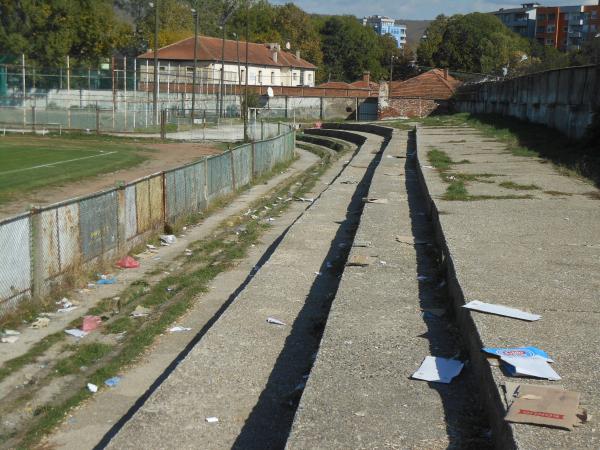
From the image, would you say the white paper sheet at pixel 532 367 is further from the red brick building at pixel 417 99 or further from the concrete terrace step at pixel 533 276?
the red brick building at pixel 417 99

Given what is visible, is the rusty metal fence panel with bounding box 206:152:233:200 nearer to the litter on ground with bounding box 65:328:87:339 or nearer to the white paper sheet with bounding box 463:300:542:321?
the litter on ground with bounding box 65:328:87:339

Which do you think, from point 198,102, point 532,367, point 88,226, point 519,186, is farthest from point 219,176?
point 198,102

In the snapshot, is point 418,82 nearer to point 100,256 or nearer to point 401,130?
point 401,130

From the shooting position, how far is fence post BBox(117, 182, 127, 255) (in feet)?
46.6

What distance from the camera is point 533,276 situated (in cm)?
947

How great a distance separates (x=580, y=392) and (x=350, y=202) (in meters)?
14.4

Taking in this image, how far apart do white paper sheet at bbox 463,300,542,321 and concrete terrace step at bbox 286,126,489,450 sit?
35cm

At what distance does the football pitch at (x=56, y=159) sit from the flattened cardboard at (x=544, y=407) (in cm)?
1798

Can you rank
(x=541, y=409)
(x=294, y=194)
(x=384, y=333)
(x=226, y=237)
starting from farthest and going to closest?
1. (x=294, y=194)
2. (x=226, y=237)
3. (x=384, y=333)
4. (x=541, y=409)

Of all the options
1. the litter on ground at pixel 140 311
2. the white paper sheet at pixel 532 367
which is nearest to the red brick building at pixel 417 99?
the litter on ground at pixel 140 311

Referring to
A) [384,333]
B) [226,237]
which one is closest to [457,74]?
[226,237]

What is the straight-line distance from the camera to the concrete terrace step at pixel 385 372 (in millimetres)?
5676

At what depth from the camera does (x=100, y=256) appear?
13453 mm

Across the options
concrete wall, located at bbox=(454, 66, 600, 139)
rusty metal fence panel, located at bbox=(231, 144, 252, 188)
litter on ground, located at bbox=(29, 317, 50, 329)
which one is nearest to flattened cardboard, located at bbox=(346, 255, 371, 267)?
litter on ground, located at bbox=(29, 317, 50, 329)
